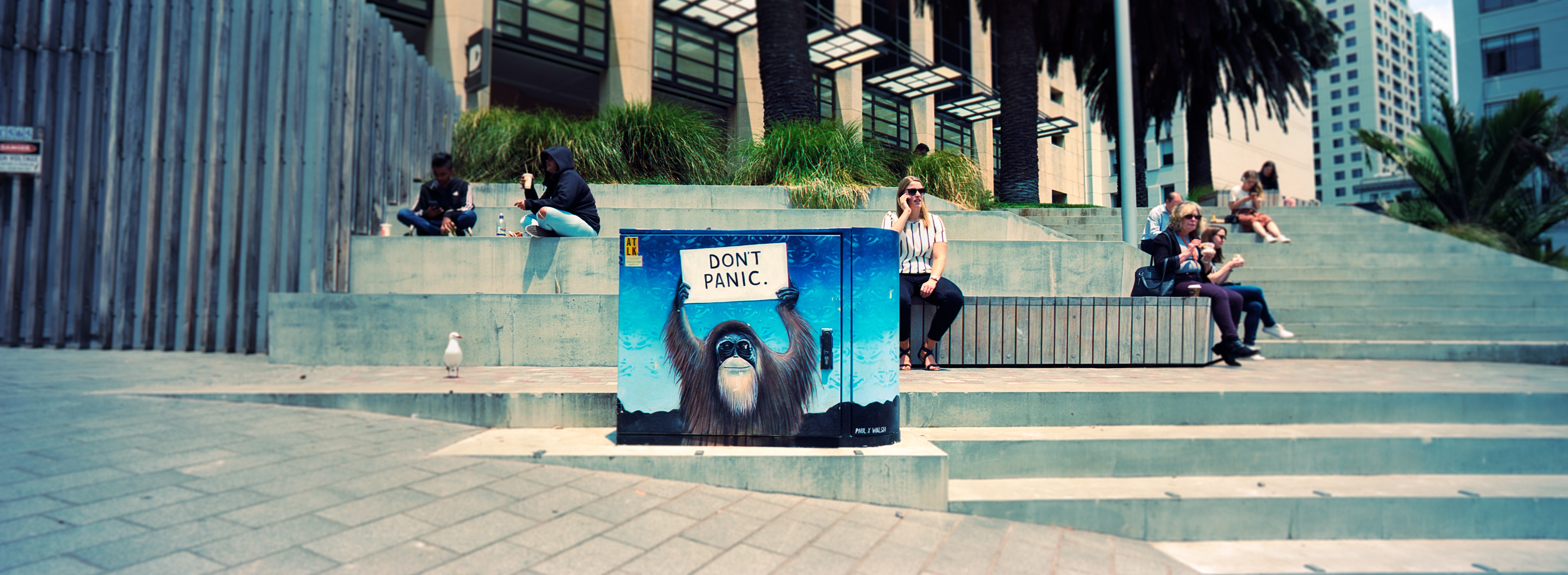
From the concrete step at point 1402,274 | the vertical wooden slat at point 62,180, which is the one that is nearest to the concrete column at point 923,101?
the concrete step at point 1402,274

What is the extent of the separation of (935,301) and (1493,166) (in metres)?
18.4

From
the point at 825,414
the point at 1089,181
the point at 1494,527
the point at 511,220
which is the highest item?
the point at 1089,181

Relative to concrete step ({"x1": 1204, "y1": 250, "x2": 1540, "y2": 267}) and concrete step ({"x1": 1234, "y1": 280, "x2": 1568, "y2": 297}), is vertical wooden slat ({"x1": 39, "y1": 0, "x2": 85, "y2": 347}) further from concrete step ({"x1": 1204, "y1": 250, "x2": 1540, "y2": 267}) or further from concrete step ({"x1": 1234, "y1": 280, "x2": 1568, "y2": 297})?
concrete step ({"x1": 1204, "y1": 250, "x2": 1540, "y2": 267})

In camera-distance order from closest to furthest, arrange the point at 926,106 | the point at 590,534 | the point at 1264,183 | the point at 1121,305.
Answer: the point at 590,534 → the point at 1121,305 → the point at 1264,183 → the point at 926,106

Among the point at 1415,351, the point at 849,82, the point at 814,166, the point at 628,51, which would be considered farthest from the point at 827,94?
the point at 1415,351

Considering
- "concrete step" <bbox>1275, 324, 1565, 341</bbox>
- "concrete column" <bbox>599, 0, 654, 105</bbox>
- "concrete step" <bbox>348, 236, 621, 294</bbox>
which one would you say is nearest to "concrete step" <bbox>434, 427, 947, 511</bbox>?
"concrete step" <bbox>348, 236, 621, 294</bbox>

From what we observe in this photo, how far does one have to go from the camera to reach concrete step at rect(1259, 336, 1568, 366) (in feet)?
21.1

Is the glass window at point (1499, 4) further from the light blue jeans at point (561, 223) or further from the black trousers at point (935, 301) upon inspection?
the light blue jeans at point (561, 223)

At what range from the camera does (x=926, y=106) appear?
24.9 metres

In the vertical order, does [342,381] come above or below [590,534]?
above

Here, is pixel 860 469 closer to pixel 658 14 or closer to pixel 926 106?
pixel 658 14

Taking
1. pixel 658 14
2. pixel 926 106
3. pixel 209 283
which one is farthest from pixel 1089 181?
pixel 209 283

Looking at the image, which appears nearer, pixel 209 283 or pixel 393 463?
pixel 393 463

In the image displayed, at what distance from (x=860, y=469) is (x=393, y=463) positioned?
223cm
